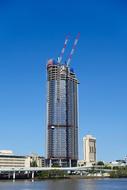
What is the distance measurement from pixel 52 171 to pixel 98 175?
3715cm

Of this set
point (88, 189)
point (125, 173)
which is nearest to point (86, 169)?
point (125, 173)

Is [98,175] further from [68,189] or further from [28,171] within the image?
[68,189]

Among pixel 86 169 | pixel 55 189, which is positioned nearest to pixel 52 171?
pixel 86 169

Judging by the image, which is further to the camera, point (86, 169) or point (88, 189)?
point (86, 169)

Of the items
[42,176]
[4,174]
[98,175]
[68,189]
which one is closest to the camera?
[68,189]

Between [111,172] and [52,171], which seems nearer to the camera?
[52,171]

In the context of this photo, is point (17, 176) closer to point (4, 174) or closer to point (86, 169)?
point (4, 174)

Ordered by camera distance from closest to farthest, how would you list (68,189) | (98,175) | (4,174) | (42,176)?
(68,189), (42,176), (4,174), (98,175)

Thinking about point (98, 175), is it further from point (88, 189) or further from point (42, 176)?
point (88, 189)

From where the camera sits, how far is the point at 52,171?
170 meters

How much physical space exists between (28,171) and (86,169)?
1372 inches

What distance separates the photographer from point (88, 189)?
78.2 meters

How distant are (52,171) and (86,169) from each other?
34.1 metres

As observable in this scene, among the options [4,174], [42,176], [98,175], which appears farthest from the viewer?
[98,175]
